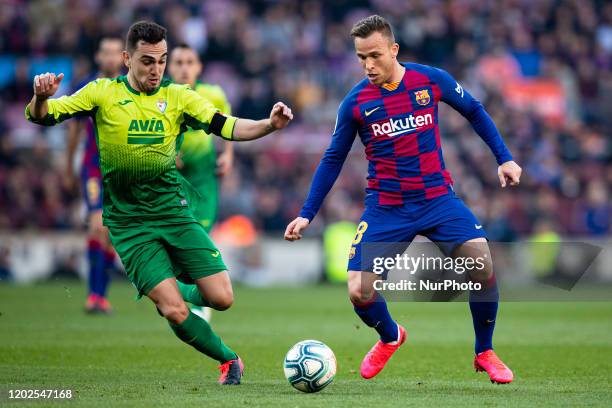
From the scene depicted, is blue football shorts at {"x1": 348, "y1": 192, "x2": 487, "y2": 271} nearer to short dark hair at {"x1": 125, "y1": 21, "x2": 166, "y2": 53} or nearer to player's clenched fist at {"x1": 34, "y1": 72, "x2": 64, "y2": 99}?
short dark hair at {"x1": 125, "y1": 21, "x2": 166, "y2": 53}

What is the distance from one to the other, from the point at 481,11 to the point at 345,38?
11.4 feet

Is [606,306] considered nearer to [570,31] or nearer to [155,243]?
[155,243]

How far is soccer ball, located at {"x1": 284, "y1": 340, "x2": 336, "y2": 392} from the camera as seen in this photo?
22.1ft

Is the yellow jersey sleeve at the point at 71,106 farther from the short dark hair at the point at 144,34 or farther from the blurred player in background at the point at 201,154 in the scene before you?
the blurred player in background at the point at 201,154

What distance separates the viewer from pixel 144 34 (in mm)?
6895

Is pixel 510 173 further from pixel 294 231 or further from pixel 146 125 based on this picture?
pixel 146 125

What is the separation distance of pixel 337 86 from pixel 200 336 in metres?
15.9

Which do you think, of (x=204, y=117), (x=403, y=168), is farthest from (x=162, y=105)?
(x=403, y=168)

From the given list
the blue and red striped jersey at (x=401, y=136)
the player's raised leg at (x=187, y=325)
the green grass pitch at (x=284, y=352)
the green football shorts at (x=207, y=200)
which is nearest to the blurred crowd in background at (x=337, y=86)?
the green grass pitch at (x=284, y=352)

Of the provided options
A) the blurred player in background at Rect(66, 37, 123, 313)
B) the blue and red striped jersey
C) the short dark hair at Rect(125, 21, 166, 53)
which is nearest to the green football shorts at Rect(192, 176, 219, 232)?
the blurred player in background at Rect(66, 37, 123, 313)

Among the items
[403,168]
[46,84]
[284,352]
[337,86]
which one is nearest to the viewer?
[46,84]

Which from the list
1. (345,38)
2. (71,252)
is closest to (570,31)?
(345,38)

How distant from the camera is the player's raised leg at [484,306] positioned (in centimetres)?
714

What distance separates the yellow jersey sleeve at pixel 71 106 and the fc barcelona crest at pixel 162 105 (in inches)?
15.9
